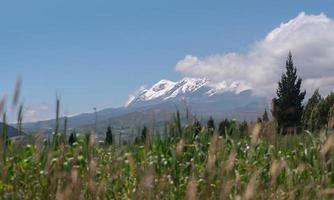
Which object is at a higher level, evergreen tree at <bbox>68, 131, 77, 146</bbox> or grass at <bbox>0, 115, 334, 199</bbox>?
evergreen tree at <bbox>68, 131, 77, 146</bbox>

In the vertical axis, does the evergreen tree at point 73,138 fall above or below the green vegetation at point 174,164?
above

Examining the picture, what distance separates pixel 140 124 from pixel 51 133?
1018 millimetres

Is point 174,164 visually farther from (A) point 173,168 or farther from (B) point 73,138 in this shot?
(B) point 73,138

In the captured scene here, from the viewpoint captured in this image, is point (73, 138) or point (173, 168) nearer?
point (173, 168)

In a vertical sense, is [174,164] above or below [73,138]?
below

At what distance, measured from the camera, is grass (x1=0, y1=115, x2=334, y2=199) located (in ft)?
12.0

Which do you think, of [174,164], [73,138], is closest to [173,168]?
[174,164]

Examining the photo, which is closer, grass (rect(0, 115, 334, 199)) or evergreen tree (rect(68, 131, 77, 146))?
grass (rect(0, 115, 334, 199))

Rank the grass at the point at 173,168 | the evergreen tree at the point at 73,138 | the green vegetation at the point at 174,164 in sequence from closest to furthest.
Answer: the grass at the point at 173,168
the green vegetation at the point at 174,164
the evergreen tree at the point at 73,138


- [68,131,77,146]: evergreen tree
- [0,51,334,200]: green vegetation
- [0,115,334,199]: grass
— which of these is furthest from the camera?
[68,131,77,146]: evergreen tree

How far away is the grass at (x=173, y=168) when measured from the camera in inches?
144

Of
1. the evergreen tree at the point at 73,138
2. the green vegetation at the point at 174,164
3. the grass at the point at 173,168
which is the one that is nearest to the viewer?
the grass at the point at 173,168

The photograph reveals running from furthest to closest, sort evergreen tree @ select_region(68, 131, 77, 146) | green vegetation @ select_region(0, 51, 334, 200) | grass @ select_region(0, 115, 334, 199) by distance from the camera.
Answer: evergreen tree @ select_region(68, 131, 77, 146) → green vegetation @ select_region(0, 51, 334, 200) → grass @ select_region(0, 115, 334, 199)

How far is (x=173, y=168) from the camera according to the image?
19.3ft
